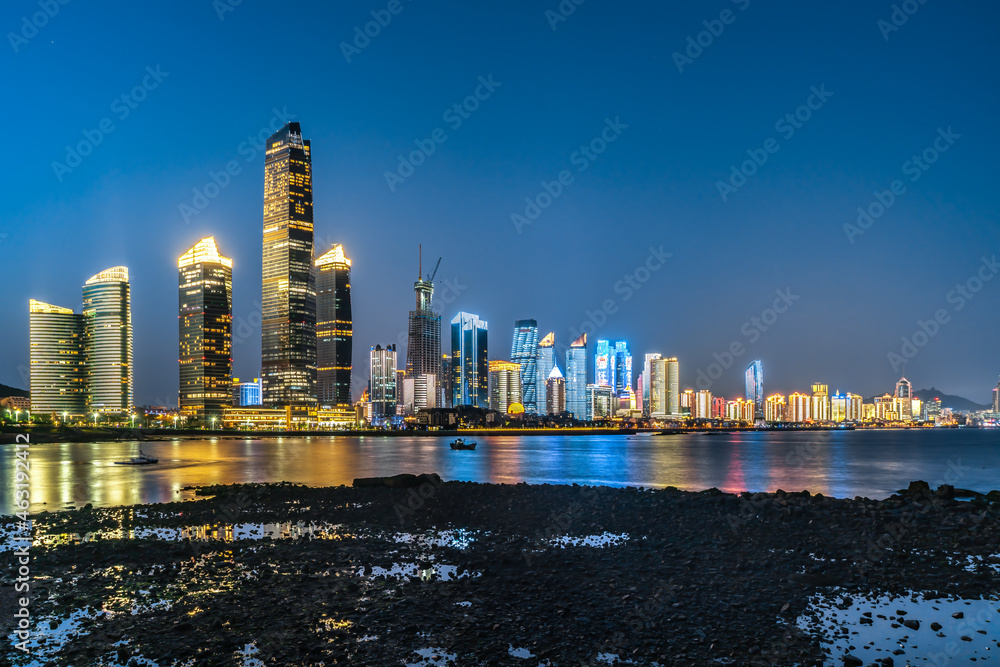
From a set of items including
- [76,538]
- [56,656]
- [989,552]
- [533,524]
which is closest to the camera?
[56,656]

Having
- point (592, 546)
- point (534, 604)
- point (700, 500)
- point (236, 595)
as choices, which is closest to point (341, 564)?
point (236, 595)

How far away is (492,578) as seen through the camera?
15836mm

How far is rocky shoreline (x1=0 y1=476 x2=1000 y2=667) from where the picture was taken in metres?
11.0

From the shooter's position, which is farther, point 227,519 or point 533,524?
point 227,519

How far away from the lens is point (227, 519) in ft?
84.9

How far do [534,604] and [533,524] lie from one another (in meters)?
10.6

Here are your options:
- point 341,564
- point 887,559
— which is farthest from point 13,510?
point 887,559

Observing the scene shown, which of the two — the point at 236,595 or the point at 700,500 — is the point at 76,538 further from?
the point at 700,500

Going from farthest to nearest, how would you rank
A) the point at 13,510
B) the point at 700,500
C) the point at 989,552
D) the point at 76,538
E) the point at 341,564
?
1. the point at 13,510
2. the point at 700,500
3. the point at 76,538
4. the point at 989,552
5. the point at 341,564

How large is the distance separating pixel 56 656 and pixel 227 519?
52.5 ft

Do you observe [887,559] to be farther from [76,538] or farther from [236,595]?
[76,538]

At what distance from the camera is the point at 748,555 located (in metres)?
18.1

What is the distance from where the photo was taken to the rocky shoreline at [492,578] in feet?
36.2

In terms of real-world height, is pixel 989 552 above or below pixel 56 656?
below
